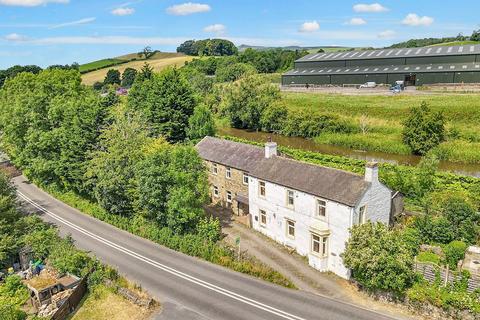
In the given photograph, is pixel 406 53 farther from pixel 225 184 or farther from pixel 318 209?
pixel 318 209

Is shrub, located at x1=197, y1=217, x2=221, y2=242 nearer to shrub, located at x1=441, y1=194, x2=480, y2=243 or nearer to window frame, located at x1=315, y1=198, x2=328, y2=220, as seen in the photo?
window frame, located at x1=315, y1=198, x2=328, y2=220

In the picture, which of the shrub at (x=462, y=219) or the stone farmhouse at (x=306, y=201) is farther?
the shrub at (x=462, y=219)

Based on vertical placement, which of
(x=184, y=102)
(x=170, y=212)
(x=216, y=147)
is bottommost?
(x=170, y=212)

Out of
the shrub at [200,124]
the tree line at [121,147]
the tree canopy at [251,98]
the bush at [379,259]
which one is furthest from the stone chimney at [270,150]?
the tree canopy at [251,98]

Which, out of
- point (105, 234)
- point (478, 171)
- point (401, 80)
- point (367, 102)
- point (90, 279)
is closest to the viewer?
point (90, 279)

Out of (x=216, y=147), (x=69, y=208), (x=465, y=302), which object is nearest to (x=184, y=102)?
(x=216, y=147)

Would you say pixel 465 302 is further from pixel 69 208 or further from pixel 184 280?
pixel 69 208

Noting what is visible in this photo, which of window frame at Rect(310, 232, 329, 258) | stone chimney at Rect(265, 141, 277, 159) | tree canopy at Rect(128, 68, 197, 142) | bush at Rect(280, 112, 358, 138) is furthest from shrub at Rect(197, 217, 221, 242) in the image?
bush at Rect(280, 112, 358, 138)

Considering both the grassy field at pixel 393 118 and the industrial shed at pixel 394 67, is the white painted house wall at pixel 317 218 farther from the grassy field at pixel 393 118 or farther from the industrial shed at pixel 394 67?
the industrial shed at pixel 394 67
